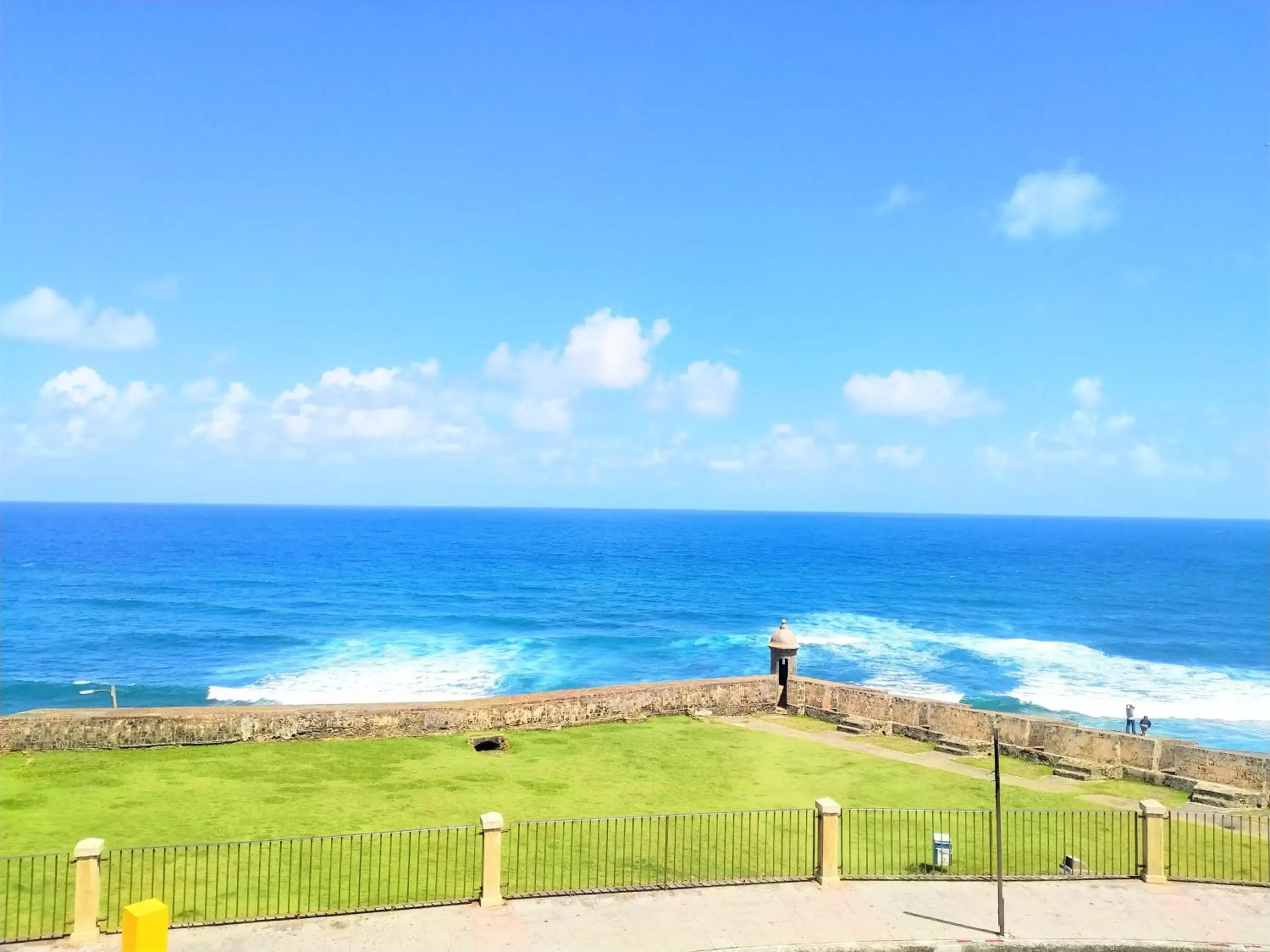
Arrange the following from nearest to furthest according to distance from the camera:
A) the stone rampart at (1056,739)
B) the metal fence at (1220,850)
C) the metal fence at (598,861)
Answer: the metal fence at (598,861), the metal fence at (1220,850), the stone rampart at (1056,739)

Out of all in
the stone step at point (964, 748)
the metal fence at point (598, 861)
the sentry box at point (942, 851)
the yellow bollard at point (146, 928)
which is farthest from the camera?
the stone step at point (964, 748)

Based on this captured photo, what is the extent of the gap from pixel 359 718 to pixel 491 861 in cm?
816

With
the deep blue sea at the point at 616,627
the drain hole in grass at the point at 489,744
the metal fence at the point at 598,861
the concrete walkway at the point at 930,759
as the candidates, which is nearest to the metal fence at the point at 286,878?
the metal fence at the point at 598,861

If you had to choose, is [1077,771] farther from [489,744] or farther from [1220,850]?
[489,744]

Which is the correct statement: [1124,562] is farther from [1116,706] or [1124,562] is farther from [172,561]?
[172,561]

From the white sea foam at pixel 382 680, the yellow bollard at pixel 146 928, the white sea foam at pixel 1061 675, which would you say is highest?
the yellow bollard at pixel 146 928

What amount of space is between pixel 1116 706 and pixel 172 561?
9760 centimetres

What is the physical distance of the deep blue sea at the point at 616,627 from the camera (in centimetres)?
4128

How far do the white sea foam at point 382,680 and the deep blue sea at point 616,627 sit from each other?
19 cm

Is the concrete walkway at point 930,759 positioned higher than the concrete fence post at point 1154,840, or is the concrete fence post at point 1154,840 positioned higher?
the concrete fence post at point 1154,840

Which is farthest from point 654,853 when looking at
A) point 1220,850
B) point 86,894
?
Answer: point 1220,850

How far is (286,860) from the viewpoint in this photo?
40.9 ft

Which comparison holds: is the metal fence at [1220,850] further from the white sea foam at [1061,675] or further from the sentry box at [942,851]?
the white sea foam at [1061,675]

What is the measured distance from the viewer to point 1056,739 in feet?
62.7
